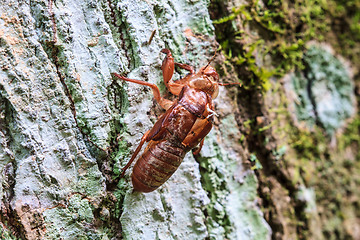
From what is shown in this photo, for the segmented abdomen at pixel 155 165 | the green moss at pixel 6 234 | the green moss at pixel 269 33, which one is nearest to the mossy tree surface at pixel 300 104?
the green moss at pixel 269 33


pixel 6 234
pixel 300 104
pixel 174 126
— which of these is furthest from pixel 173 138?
pixel 300 104

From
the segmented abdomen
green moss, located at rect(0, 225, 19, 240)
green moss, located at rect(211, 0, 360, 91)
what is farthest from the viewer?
green moss, located at rect(211, 0, 360, 91)

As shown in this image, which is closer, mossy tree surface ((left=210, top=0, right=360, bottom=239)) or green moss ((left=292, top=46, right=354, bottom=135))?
mossy tree surface ((left=210, top=0, right=360, bottom=239))

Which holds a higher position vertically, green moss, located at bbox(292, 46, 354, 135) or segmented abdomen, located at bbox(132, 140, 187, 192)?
segmented abdomen, located at bbox(132, 140, 187, 192)

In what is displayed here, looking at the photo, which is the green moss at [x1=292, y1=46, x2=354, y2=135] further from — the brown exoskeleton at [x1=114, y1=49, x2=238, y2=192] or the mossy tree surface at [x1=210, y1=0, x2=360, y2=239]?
the brown exoskeleton at [x1=114, y1=49, x2=238, y2=192]

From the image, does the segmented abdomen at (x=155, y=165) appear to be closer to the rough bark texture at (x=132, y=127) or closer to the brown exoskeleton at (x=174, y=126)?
the brown exoskeleton at (x=174, y=126)

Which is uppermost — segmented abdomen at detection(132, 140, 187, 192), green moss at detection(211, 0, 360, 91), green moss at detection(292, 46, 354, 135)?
green moss at detection(211, 0, 360, 91)

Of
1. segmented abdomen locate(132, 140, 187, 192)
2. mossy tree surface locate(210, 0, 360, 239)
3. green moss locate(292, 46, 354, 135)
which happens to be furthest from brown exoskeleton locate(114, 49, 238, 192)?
green moss locate(292, 46, 354, 135)

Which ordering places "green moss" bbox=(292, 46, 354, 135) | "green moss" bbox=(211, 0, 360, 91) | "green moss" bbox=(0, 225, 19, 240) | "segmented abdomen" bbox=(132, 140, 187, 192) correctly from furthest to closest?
"green moss" bbox=(292, 46, 354, 135)
"green moss" bbox=(211, 0, 360, 91)
"segmented abdomen" bbox=(132, 140, 187, 192)
"green moss" bbox=(0, 225, 19, 240)
